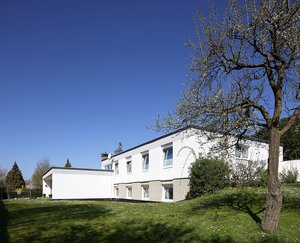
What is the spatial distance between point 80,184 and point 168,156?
17.2 metres

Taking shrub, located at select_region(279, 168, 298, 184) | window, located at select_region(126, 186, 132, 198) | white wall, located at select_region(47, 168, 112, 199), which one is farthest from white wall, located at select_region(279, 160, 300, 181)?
white wall, located at select_region(47, 168, 112, 199)

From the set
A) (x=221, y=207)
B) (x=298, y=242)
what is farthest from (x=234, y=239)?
(x=221, y=207)

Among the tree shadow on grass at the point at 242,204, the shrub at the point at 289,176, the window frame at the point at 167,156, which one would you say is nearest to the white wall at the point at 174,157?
the window frame at the point at 167,156

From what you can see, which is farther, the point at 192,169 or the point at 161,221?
the point at 192,169

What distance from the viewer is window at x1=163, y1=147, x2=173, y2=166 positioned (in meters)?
28.0

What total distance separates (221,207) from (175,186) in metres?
12.7

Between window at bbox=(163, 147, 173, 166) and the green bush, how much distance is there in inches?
254

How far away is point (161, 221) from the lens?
1178 centimetres

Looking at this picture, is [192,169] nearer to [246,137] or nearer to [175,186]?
[175,186]

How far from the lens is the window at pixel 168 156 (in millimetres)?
27978

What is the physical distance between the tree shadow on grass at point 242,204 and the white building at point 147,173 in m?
2.02

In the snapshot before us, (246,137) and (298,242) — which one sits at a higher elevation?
(246,137)

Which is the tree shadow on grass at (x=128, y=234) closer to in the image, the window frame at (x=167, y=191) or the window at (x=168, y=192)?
the window frame at (x=167, y=191)

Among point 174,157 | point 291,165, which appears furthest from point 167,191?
point 291,165
